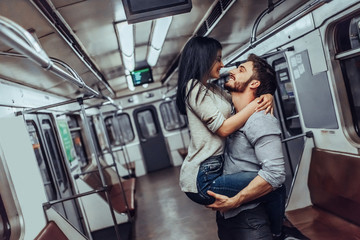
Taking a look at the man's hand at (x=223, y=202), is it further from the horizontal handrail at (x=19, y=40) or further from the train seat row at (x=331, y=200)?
the train seat row at (x=331, y=200)

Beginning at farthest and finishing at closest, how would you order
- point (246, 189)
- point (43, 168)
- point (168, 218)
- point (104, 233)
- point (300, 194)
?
point (168, 218), point (104, 233), point (43, 168), point (300, 194), point (246, 189)

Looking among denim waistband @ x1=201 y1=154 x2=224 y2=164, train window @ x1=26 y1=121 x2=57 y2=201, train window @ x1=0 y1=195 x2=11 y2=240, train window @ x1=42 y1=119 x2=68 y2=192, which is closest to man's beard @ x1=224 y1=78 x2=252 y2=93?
denim waistband @ x1=201 y1=154 x2=224 y2=164

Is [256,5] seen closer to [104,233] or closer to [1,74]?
[1,74]

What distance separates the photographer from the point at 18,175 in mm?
2693

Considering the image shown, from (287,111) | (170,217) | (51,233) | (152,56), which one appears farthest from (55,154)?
(287,111)

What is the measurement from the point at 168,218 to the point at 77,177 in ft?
5.46

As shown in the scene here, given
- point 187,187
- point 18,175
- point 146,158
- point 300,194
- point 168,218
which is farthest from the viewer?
point 146,158

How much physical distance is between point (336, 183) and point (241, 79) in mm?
2085

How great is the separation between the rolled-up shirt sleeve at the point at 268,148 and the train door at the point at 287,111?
9.31 ft

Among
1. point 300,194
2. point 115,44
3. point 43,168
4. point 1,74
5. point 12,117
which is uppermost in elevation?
point 115,44

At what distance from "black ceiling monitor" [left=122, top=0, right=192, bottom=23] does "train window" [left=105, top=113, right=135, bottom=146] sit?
861 cm

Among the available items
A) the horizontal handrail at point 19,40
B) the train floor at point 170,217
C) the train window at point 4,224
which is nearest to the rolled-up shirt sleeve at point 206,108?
the horizontal handrail at point 19,40

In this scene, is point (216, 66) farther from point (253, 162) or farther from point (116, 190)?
point (116, 190)

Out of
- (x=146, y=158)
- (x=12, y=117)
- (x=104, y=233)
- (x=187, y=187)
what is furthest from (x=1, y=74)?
(x=146, y=158)
